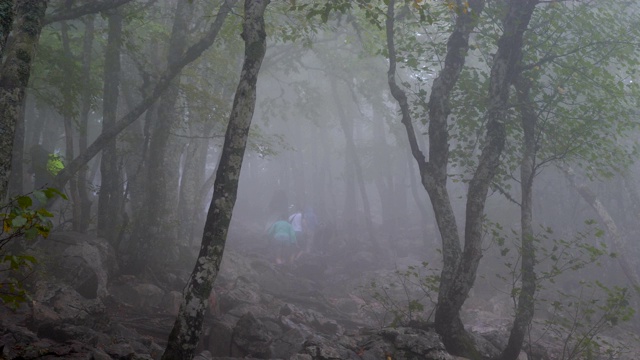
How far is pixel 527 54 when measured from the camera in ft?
35.4

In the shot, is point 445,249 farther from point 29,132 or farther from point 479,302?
point 29,132

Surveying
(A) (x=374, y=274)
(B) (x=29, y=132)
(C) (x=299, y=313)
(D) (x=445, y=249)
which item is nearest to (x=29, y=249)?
(C) (x=299, y=313)

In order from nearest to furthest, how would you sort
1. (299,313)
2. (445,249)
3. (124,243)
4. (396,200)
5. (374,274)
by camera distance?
(445,249) → (299,313) → (124,243) → (374,274) → (396,200)

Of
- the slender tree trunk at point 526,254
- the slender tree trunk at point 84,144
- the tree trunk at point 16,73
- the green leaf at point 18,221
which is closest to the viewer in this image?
the green leaf at point 18,221

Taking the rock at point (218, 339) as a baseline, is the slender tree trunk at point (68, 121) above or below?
above

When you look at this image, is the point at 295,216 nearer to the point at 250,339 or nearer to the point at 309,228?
the point at 309,228

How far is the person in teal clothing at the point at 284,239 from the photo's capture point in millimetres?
19219

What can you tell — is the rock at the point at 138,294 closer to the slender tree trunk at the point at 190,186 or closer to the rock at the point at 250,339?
the rock at the point at 250,339

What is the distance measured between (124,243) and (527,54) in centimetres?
1096

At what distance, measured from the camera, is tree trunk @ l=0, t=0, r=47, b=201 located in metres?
5.08

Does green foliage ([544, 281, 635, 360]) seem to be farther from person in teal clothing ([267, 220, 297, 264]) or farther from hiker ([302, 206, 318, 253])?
hiker ([302, 206, 318, 253])

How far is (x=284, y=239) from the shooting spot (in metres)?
19.3

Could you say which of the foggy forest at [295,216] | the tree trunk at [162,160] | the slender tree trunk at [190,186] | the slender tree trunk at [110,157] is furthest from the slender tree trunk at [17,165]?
the slender tree trunk at [190,186]

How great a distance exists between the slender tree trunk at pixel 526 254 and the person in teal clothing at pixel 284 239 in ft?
35.8
